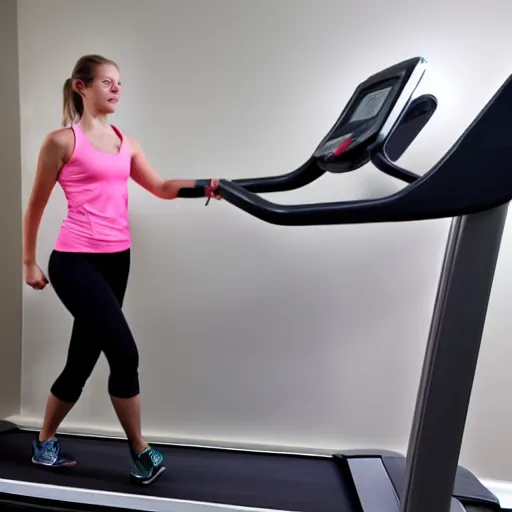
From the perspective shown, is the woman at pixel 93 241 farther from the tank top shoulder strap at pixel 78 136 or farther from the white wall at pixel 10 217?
the white wall at pixel 10 217

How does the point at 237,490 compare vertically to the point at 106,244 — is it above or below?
below

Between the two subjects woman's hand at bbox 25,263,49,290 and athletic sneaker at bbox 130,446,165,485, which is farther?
woman's hand at bbox 25,263,49,290

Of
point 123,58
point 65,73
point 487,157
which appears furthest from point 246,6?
point 487,157

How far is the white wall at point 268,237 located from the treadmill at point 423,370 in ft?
0.88

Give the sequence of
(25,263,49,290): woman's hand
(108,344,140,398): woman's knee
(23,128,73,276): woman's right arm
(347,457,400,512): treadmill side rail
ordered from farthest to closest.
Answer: (25,263,49,290): woman's hand → (23,128,73,276): woman's right arm → (108,344,140,398): woman's knee → (347,457,400,512): treadmill side rail

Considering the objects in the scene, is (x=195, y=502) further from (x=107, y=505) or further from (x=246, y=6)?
(x=246, y=6)

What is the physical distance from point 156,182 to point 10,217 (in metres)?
0.81

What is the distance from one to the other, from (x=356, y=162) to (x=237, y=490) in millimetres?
1136

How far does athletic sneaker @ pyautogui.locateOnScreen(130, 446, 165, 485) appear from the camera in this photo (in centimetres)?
175

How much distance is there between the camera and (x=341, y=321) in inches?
82.1

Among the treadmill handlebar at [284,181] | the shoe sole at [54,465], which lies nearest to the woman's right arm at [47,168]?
the treadmill handlebar at [284,181]

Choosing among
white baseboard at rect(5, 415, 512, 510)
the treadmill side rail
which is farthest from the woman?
the treadmill side rail

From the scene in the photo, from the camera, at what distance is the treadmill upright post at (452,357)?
4.03 feet

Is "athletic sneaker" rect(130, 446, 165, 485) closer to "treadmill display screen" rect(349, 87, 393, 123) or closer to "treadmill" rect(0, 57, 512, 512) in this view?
"treadmill" rect(0, 57, 512, 512)
